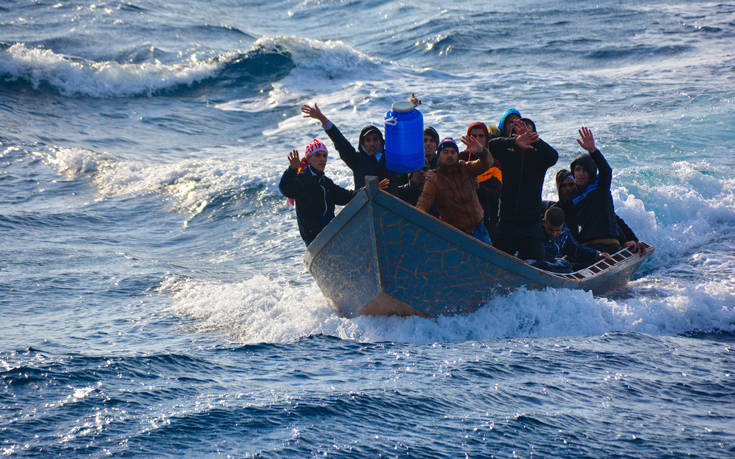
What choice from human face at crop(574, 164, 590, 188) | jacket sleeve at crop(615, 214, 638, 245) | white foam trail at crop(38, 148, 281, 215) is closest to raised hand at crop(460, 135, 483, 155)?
human face at crop(574, 164, 590, 188)

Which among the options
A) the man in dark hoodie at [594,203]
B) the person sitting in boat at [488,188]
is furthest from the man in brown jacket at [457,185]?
the man in dark hoodie at [594,203]

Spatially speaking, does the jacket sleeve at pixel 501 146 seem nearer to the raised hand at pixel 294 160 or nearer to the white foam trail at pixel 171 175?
the raised hand at pixel 294 160

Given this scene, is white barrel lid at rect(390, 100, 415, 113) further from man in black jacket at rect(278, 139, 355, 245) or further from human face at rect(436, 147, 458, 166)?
man in black jacket at rect(278, 139, 355, 245)

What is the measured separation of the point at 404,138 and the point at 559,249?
217 cm

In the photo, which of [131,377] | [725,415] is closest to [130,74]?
[131,377]

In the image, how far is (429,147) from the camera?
7.89m

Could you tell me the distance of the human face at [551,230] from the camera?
25.5 ft

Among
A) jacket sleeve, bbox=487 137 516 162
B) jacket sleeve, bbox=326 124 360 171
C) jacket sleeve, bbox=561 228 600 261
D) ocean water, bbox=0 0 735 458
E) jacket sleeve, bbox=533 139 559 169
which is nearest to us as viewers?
ocean water, bbox=0 0 735 458

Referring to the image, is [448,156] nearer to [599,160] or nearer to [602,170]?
[599,160]

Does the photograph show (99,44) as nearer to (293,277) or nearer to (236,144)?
(236,144)

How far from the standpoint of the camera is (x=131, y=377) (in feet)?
18.6

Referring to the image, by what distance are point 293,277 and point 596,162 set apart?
371 centimetres

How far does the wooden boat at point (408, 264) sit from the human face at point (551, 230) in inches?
32.2

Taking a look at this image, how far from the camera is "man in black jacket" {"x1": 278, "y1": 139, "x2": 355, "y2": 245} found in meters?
7.31
